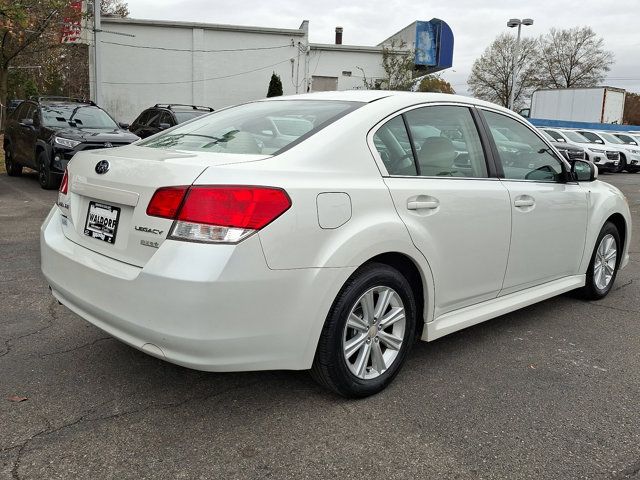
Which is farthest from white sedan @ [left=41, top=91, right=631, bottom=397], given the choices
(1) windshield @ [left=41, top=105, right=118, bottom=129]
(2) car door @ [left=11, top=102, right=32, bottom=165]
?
(2) car door @ [left=11, top=102, right=32, bottom=165]

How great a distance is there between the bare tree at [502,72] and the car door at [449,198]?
6412 centimetres

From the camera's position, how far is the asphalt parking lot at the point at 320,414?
2447mm

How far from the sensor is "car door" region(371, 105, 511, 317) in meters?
3.12

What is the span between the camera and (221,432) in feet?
8.80

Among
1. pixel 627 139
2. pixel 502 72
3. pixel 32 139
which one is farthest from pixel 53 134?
pixel 502 72

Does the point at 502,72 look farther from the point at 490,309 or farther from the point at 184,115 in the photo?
the point at 490,309

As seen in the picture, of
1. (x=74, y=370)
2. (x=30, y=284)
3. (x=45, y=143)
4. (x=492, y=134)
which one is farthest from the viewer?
(x=45, y=143)

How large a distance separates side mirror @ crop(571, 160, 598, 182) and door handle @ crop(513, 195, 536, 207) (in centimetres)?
88

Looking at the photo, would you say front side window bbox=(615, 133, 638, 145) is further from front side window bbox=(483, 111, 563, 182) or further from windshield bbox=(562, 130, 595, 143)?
front side window bbox=(483, 111, 563, 182)

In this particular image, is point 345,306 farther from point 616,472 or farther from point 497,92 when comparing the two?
point 497,92

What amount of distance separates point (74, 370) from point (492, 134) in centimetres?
296

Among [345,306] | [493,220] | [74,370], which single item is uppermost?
[493,220]

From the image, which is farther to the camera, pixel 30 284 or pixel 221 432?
pixel 30 284

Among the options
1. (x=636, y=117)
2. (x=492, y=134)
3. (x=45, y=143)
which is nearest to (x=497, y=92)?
(x=636, y=117)
